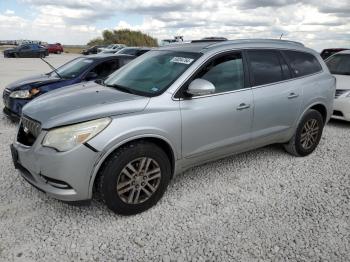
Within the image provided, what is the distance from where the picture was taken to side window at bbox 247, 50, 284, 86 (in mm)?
4129

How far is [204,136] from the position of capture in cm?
364

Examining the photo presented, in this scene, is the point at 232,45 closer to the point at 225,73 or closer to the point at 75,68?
the point at 225,73

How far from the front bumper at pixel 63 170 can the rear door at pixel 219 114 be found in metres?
1.06

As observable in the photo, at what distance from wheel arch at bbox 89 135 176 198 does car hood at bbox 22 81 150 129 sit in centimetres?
28

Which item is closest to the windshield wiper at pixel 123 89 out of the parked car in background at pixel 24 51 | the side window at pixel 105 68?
the side window at pixel 105 68

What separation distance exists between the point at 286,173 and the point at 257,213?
125cm

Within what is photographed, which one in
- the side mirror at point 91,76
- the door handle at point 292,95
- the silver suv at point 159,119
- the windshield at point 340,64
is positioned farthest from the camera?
the windshield at point 340,64

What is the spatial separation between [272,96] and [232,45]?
0.83 metres

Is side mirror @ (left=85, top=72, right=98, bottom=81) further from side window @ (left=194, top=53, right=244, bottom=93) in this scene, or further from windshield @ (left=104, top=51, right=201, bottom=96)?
side window @ (left=194, top=53, right=244, bottom=93)

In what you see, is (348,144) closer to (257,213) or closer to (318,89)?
(318,89)

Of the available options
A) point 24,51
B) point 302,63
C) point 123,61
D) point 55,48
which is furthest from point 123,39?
point 302,63

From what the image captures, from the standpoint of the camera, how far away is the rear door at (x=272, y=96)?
4113mm

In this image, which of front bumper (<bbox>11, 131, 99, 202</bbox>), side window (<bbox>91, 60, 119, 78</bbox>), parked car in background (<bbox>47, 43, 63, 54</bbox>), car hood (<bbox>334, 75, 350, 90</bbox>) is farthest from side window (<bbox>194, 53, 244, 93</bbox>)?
parked car in background (<bbox>47, 43, 63, 54</bbox>)

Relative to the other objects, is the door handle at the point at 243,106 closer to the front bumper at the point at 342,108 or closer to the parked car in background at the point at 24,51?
the front bumper at the point at 342,108
